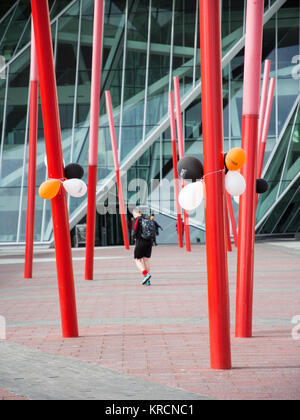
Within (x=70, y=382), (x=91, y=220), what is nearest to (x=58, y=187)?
(x=70, y=382)

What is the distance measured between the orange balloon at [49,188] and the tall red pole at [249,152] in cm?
255

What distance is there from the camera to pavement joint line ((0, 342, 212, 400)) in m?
6.54

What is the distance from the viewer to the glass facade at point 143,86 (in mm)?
42969

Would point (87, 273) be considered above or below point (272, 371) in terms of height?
below

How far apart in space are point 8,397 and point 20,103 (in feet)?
127

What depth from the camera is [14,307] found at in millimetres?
13367

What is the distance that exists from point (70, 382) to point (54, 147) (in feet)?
12.3

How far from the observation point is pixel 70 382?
7.13 meters

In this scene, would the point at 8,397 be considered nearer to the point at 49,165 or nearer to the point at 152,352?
the point at 152,352

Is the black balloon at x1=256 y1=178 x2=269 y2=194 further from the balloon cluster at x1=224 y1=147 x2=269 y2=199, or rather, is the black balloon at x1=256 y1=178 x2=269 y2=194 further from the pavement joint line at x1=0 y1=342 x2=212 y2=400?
the pavement joint line at x1=0 y1=342 x2=212 y2=400

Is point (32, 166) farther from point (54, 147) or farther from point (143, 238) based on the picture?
point (54, 147)

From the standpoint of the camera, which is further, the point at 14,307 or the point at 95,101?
the point at 95,101

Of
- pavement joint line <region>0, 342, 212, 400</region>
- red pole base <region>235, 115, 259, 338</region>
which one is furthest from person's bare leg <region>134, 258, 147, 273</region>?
pavement joint line <region>0, 342, 212, 400</region>
